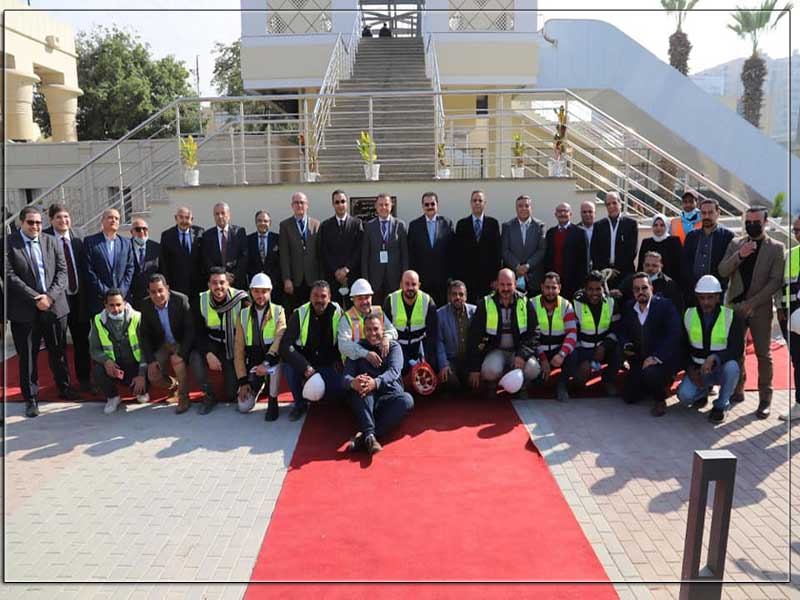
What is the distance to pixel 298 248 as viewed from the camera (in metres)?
7.44

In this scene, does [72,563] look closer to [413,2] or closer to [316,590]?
[316,590]

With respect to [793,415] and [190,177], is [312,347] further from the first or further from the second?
[793,415]

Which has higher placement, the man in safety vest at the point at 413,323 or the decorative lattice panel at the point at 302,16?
the decorative lattice panel at the point at 302,16

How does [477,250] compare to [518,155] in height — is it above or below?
below

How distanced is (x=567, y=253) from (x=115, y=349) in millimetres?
5197

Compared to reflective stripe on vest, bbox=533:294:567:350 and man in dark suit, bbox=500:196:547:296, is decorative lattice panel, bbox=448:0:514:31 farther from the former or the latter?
reflective stripe on vest, bbox=533:294:567:350

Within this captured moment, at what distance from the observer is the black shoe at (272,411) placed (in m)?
6.00

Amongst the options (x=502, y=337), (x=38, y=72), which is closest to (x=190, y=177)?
(x=502, y=337)

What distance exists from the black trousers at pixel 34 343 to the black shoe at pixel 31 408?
0.14ft

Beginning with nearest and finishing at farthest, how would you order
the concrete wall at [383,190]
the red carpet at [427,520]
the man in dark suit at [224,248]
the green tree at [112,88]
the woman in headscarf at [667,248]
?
1. the red carpet at [427,520]
2. the woman in headscarf at [667,248]
3. the man in dark suit at [224,248]
4. the concrete wall at [383,190]
5. the green tree at [112,88]

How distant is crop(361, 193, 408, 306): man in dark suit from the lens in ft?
24.0

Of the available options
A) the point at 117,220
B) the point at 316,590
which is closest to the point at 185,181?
the point at 117,220

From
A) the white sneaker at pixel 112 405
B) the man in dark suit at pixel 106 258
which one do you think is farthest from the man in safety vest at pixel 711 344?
the man in dark suit at pixel 106 258

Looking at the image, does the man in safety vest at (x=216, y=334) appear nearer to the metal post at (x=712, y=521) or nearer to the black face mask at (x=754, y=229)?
the metal post at (x=712, y=521)
